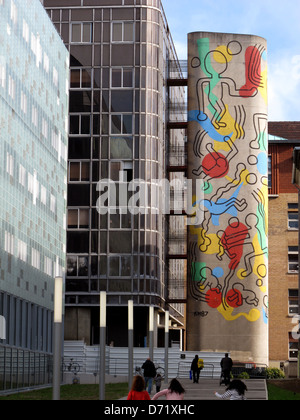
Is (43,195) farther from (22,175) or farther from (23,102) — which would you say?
(23,102)

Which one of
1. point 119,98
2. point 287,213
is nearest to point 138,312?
point 119,98

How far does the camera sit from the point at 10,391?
169 ft

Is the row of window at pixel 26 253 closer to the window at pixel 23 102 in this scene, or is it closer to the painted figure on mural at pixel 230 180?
the window at pixel 23 102

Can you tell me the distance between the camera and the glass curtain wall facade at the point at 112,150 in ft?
267

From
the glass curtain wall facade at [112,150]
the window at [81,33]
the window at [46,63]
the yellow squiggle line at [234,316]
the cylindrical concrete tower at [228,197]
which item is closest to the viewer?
the window at [46,63]

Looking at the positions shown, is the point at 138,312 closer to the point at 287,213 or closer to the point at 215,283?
the point at 215,283

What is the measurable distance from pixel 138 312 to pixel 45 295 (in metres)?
20.2

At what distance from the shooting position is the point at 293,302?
361 ft

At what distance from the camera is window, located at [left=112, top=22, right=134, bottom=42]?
84.6 meters

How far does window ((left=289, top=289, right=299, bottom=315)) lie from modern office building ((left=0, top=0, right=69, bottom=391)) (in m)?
46.3

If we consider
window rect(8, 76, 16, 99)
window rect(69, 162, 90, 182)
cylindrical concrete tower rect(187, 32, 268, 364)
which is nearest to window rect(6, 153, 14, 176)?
window rect(8, 76, 16, 99)

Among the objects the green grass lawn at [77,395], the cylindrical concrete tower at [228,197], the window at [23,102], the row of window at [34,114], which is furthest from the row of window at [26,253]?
the cylindrical concrete tower at [228,197]

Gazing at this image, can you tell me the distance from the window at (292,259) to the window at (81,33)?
4101 cm

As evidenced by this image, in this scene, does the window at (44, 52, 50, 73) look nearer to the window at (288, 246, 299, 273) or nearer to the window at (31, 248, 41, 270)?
the window at (31, 248, 41, 270)
